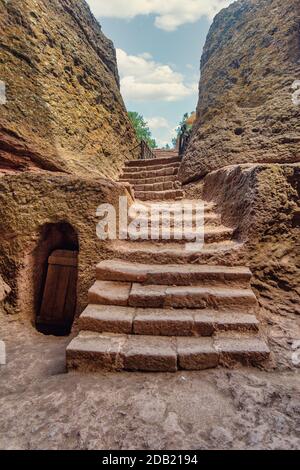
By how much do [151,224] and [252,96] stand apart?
5213mm

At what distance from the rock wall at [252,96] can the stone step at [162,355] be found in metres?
4.20

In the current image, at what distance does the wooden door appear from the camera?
11.5 ft

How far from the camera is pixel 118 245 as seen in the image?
3221 millimetres

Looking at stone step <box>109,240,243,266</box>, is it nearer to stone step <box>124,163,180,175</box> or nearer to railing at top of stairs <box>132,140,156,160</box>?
stone step <box>124,163,180,175</box>

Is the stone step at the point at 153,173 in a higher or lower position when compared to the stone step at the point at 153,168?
lower

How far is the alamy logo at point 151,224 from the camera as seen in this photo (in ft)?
10.4

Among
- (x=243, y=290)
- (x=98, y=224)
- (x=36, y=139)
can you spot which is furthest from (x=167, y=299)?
(x=36, y=139)

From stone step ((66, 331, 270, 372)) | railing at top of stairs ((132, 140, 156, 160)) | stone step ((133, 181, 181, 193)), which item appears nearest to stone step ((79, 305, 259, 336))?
stone step ((66, 331, 270, 372))

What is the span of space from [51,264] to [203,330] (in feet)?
7.69

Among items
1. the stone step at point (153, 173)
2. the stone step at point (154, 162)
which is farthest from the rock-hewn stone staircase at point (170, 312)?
the stone step at point (154, 162)

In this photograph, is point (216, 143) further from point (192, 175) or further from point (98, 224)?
point (98, 224)

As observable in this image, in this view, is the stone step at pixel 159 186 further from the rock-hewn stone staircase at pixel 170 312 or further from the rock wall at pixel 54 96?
the rock-hewn stone staircase at pixel 170 312

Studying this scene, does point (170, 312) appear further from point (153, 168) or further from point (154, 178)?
point (153, 168)
